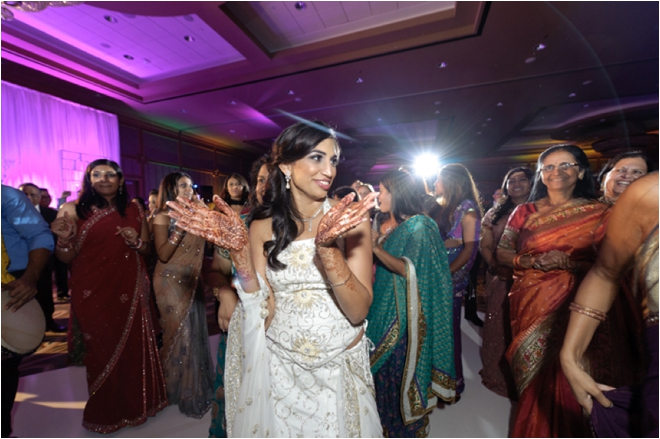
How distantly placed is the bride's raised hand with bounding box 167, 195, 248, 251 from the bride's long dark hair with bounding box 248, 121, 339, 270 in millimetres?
152

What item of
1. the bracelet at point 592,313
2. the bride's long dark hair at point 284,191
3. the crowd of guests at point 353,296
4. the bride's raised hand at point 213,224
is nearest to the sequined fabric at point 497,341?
the crowd of guests at point 353,296

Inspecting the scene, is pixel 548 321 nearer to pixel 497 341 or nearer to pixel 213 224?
pixel 497 341

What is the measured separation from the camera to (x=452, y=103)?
21.8 feet

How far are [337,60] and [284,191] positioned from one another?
394 centimetres

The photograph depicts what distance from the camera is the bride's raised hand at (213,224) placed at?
103 cm

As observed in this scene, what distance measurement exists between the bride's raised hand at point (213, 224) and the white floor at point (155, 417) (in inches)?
64.6

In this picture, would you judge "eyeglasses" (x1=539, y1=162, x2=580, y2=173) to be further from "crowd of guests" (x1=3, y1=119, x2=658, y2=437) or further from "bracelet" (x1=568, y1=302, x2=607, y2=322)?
"bracelet" (x1=568, y1=302, x2=607, y2=322)

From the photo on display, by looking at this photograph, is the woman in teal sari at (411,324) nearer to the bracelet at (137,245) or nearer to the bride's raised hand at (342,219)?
Answer: the bride's raised hand at (342,219)

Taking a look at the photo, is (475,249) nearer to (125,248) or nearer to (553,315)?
(553,315)

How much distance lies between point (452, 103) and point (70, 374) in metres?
7.50

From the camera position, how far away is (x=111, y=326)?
2.00 meters

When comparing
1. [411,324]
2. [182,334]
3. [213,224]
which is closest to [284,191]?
[213,224]

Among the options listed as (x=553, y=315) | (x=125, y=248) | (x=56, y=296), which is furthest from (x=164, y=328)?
(x=56, y=296)

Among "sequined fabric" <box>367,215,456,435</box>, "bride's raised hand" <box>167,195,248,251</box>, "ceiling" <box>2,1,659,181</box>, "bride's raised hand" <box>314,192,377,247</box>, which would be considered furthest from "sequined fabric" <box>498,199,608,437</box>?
"ceiling" <box>2,1,659,181</box>
